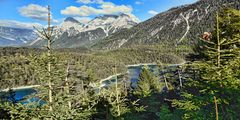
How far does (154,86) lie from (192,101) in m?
52.2

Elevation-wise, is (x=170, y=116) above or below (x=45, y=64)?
below

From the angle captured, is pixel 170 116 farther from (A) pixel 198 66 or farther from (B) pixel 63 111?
(B) pixel 63 111

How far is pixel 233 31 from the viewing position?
27.5 m

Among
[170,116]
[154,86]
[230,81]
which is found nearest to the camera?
[230,81]

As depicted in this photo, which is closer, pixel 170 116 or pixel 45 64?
Answer: pixel 45 64

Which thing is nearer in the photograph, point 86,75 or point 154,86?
point 154,86

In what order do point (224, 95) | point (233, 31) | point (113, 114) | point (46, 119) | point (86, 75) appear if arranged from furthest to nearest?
point (86, 75), point (113, 114), point (233, 31), point (224, 95), point (46, 119)

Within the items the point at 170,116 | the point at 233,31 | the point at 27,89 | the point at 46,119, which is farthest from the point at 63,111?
the point at 27,89

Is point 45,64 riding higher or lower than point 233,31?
lower

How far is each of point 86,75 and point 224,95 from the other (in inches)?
2348

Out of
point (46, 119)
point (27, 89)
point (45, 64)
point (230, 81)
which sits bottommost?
point (27, 89)

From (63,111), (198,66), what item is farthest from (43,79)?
(198,66)

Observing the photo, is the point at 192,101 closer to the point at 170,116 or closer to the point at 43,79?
the point at 43,79

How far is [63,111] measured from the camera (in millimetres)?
17297
